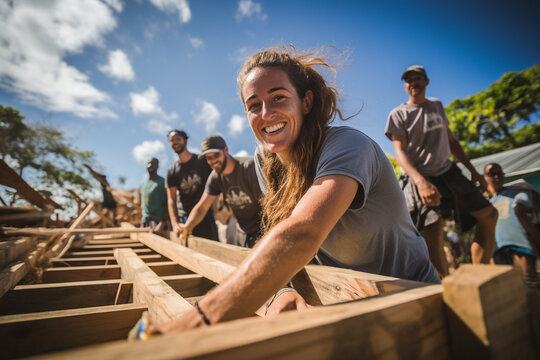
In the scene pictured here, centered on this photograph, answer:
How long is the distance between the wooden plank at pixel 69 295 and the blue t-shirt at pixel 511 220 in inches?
191

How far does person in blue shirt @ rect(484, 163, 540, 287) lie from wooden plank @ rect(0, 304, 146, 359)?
4.90m

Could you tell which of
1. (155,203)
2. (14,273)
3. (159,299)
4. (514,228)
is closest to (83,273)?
(14,273)

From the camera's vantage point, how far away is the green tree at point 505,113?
73.7 feet

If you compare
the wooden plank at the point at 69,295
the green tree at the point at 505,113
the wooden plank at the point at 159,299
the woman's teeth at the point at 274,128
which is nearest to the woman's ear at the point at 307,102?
the woman's teeth at the point at 274,128

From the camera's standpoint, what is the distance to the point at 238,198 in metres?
3.46

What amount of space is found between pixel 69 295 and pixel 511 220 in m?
5.69

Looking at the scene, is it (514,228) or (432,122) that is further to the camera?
(514,228)

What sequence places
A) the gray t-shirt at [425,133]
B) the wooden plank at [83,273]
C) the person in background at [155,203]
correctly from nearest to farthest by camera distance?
the wooden plank at [83,273] < the gray t-shirt at [425,133] < the person in background at [155,203]

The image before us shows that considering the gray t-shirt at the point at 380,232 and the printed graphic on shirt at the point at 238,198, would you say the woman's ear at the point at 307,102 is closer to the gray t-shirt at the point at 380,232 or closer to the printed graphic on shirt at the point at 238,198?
the gray t-shirt at the point at 380,232

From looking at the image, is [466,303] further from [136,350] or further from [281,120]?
[281,120]

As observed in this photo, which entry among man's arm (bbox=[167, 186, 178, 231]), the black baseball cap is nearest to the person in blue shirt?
the black baseball cap

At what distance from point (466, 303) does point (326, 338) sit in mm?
329

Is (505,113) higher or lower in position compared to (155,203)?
higher

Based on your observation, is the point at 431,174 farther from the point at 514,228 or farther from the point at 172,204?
the point at 172,204
